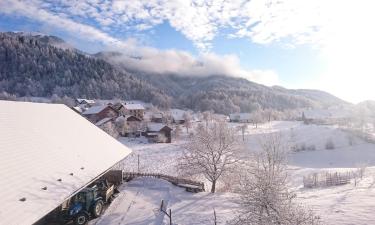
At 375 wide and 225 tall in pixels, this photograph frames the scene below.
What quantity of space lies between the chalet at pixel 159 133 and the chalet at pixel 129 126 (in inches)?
181

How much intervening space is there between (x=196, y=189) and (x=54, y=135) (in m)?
13.8

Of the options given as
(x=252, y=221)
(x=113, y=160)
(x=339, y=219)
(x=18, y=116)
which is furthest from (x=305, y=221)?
(x=18, y=116)

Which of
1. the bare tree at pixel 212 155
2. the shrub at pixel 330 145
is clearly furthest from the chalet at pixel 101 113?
the bare tree at pixel 212 155

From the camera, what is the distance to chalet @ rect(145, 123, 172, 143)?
84444mm

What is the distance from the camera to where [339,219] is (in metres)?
20.8

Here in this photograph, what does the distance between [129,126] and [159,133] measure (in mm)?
11131

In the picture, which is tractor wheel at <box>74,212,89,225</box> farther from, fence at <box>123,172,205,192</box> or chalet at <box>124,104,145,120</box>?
chalet at <box>124,104,145,120</box>

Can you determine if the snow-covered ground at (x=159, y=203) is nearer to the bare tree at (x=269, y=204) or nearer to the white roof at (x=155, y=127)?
the bare tree at (x=269, y=204)

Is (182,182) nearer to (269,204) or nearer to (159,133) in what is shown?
(269,204)

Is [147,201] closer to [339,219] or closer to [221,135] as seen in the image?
[221,135]

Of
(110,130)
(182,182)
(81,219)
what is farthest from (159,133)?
(81,219)

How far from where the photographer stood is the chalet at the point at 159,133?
277ft

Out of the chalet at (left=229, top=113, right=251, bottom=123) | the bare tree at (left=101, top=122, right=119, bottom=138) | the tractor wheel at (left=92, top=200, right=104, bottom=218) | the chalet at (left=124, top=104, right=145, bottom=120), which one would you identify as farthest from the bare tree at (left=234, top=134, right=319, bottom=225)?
the chalet at (left=229, top=113, right=251, bottom=123)

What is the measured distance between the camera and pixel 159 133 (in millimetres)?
85875
